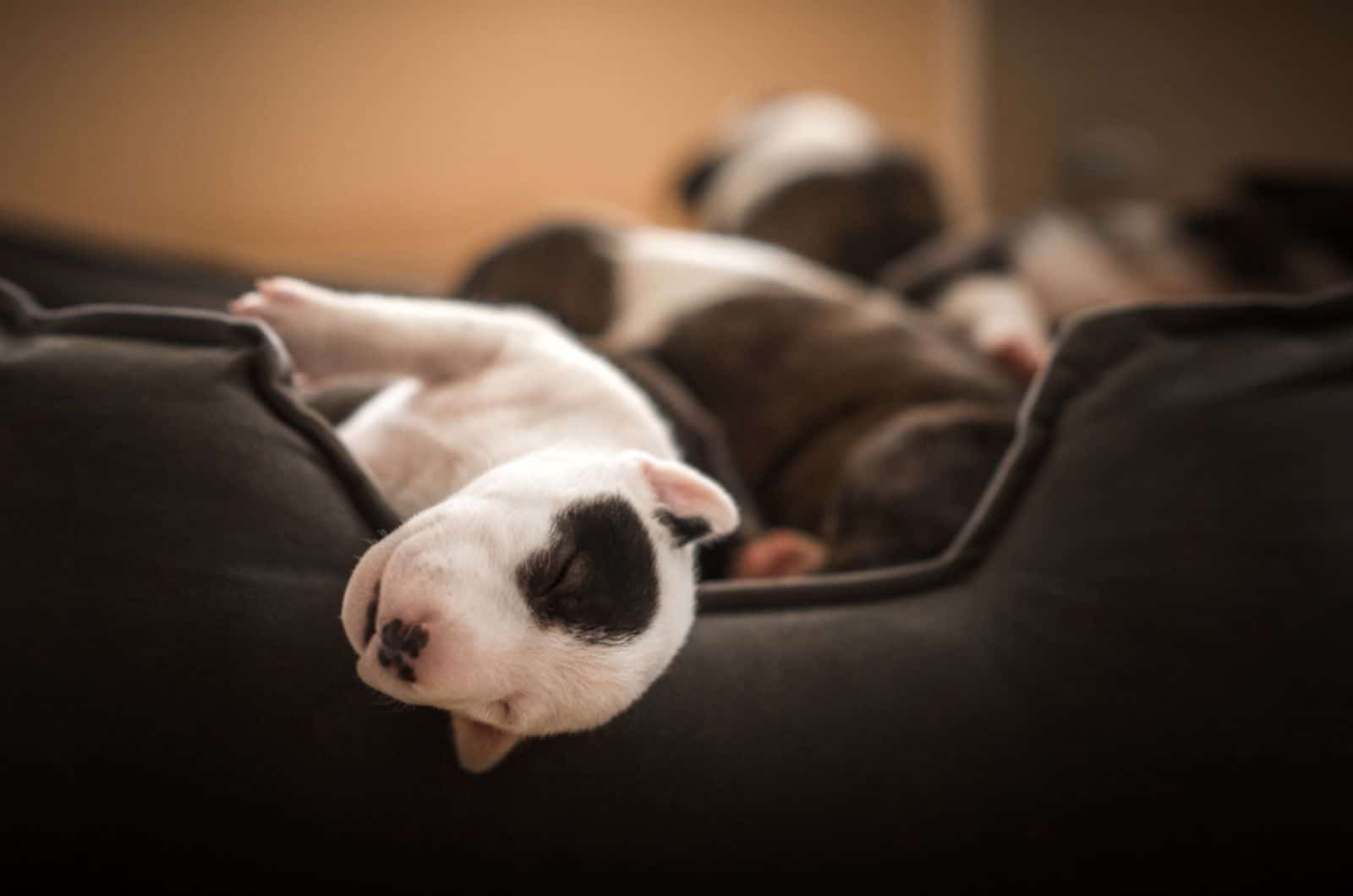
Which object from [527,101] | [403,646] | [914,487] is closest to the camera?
[403,646]

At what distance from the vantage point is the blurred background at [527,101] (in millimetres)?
3217

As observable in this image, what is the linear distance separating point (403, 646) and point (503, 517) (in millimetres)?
129

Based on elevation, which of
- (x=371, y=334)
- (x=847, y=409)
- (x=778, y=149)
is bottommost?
(x=847, y=409)

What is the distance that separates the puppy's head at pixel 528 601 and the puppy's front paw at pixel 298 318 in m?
0.23

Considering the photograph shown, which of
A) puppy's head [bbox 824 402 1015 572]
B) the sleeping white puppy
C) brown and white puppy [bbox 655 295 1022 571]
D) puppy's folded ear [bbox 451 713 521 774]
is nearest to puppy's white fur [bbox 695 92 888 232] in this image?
brown and white puppy [bbox 655 295 1022 571]

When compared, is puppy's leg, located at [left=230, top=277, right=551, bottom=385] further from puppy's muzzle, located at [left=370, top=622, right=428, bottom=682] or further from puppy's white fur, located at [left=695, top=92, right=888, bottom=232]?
puppy's white fur, located at [left=695, top=92, right=888, bottom=232]

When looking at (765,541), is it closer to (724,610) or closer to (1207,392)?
(724,610)

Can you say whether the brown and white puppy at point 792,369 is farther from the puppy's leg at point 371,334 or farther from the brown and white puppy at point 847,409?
the puppy's leg at point 371,334

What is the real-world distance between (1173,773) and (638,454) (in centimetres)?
49

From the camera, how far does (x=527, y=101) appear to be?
3.53 meters

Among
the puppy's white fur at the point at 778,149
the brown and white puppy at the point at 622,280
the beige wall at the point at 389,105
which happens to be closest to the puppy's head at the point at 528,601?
the brown and white puppy at the point at 622,280

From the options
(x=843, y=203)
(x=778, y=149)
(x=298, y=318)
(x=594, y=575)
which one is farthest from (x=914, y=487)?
(x=778, y=149)

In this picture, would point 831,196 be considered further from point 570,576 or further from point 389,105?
point 570,576

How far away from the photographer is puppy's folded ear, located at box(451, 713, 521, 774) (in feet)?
2.69
